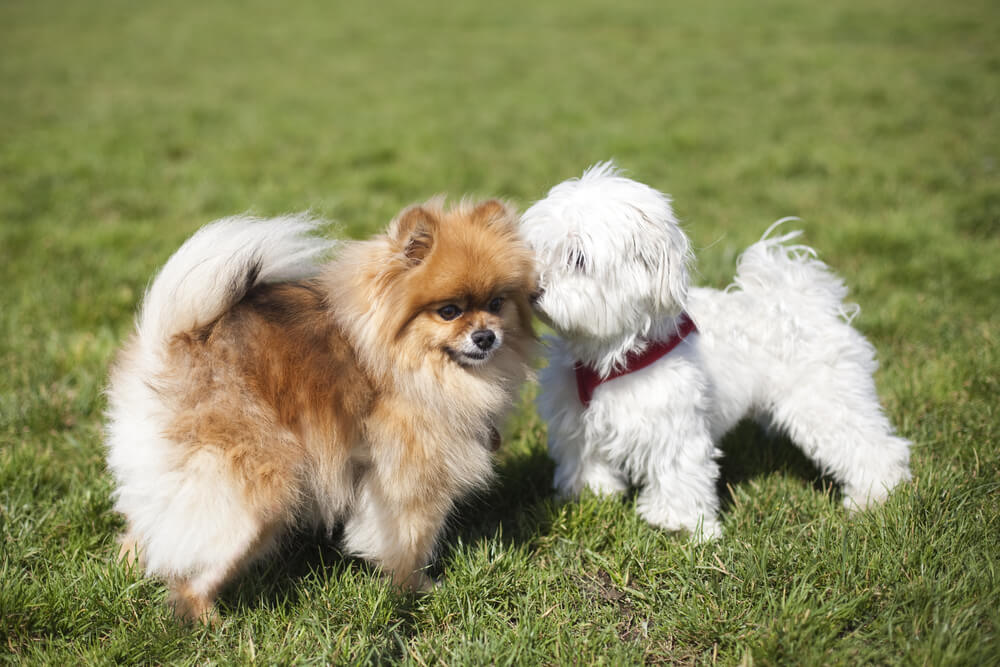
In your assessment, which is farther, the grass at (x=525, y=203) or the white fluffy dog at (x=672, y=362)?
the white fluffy dog at (x=672, y=362)

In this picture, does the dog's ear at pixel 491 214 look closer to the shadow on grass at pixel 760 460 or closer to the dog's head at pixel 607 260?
the dog's head at pixel 607 260

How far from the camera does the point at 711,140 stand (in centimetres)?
812

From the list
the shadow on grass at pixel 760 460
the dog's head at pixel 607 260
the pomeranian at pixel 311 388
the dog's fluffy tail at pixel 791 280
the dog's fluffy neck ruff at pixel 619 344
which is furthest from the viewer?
the shadow on grass at pixel 760 460

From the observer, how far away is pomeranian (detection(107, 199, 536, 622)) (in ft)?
7.15

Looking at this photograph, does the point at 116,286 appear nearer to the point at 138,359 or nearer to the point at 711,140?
the point at 138,359

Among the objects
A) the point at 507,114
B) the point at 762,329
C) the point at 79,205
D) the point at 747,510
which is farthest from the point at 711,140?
the point at 79,205

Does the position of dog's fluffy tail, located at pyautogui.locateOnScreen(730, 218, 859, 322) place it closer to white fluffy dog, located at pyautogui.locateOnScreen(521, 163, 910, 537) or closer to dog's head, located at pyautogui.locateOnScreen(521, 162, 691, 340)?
white fluffy dog, located at pyautogui.locateOnScreen(521, 163, 910, 537)

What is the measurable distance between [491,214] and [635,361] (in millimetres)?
875

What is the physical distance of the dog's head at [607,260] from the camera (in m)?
2.59

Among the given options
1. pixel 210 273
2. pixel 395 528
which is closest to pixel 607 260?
pixel 395 528

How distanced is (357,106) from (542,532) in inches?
347

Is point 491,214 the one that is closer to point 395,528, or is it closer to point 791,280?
point 395,528

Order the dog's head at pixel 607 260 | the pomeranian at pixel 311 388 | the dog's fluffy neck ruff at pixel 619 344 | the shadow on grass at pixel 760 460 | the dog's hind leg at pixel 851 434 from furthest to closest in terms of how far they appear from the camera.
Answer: the shadow on grass at pixel 760 460
the dog's hind leg at pixel 851 434
the dog's fluffy neck ruff at pixel 619 344
the dog's head at pixel 607 260
the pomeranian at pixel 311 388

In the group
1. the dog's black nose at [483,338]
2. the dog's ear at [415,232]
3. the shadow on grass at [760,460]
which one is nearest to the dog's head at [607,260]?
the dog's black nose at [483,338]
